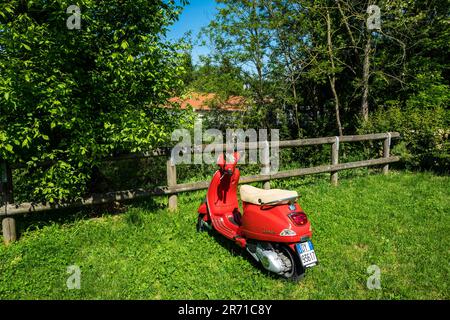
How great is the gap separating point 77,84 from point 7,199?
2055 mm

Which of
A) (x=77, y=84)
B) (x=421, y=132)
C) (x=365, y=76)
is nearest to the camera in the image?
(x=77, y=84)

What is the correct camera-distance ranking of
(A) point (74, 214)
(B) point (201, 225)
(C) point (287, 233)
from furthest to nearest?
1. (A) point (74, 214)
2. (B) point (201, 225)
3. (C) point (287, 233)

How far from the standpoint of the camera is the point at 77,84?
4.50 meters

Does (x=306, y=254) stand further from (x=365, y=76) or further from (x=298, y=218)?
(x=365, y=76)

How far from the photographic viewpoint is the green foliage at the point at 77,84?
4090 mm

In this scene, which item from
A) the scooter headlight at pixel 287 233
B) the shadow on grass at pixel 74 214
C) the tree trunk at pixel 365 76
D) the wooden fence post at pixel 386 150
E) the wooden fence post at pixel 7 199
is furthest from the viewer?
the tree trunk at pixel 365 76

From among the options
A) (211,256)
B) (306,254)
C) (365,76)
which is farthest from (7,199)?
(365,76)

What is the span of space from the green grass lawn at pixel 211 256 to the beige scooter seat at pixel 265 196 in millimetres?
850

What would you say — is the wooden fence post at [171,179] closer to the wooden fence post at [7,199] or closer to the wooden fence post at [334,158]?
the wooden fence post at [7,199]

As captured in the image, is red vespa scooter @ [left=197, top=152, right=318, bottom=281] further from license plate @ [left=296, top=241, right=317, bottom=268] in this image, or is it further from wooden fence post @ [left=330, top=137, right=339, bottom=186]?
wooden fence post @ [left=330, top=137, right=339, bottom=186]

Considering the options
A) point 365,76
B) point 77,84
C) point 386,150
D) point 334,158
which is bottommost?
point 334,158

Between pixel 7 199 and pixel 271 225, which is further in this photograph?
pixel 7 199

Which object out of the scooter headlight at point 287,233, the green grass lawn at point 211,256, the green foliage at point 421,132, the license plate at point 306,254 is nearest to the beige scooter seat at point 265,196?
the scooter headlight at point 287,233
